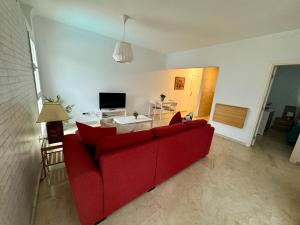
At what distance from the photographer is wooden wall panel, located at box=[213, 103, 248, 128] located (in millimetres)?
3305

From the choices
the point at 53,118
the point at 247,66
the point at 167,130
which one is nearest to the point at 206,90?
the point at 247,66

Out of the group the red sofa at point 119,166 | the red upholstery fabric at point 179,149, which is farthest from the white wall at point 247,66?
the red sofa at point 119,166

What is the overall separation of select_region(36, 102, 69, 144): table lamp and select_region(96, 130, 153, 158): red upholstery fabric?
83 cm

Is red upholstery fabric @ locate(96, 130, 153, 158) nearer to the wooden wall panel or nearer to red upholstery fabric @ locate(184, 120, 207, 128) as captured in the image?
red upholstery fabric @ locate(184, 120, 207, 128)

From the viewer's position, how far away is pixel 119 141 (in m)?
1.35

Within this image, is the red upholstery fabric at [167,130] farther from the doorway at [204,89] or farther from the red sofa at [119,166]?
the doorway at [204,89]

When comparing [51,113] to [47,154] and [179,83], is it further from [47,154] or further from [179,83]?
[179,83]

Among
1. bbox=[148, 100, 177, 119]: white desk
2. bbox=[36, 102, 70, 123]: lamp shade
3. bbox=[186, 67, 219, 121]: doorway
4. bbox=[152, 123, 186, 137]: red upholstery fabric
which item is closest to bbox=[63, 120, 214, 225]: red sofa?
bbox=[152, 123, 186, 137]: red upholstery fabric

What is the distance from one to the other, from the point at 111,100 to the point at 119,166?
126 inches

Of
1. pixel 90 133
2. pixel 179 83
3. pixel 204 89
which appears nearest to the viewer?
pixel 90 133

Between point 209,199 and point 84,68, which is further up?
point 84,68

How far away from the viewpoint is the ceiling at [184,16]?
1.93 metres

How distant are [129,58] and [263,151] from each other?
368 centimetres

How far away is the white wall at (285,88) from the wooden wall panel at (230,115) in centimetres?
268
